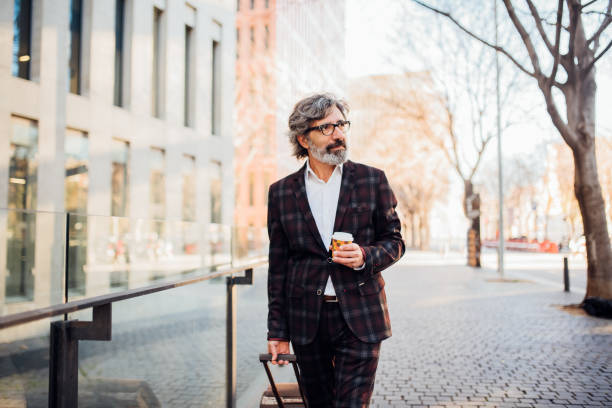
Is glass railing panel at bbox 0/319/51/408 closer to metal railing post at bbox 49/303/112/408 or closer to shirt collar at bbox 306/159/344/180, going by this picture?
metal railing post at bbox 49/303/112/408

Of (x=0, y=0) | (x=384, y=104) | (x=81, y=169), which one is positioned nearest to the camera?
(x=0, y=0)

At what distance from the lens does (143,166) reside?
16.4 metres

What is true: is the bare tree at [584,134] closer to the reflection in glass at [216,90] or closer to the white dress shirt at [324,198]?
the white dress shirt at [324,198]

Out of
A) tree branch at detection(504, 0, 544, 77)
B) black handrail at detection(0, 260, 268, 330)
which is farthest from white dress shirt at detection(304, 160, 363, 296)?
tree branch at detection(504, 0, 544, 77)

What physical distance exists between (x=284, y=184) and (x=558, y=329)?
7.38 m

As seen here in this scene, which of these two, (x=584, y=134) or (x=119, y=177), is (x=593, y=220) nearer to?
(x=584, y=134)

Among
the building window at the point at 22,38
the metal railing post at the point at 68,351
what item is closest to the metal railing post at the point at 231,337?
the metal railing post at the point at 68,351

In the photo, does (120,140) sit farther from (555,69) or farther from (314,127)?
(314,127)

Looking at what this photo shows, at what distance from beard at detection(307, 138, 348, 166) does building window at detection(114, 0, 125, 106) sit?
1393 cm

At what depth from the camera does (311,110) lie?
2883 mm

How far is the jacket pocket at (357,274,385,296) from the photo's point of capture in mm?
2713

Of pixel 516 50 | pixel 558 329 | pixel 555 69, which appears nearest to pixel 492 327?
pixel 558 329

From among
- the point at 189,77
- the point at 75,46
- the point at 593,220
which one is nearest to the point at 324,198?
the point at 593,220

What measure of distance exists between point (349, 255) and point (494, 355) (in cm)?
533
